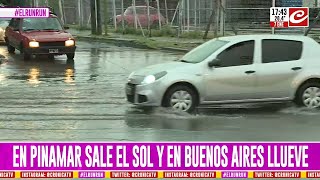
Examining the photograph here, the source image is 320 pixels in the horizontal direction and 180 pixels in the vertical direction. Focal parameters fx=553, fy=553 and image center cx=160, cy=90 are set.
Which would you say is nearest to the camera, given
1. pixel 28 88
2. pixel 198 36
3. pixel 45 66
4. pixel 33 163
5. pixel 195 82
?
pixel 33 163

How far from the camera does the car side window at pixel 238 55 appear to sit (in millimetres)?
10289

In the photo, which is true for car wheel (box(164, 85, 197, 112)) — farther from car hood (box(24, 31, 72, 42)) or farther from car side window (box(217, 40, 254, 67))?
car hood (box(24, 31, 72, 42))

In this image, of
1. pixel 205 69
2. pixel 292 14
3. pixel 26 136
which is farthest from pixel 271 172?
pixel 292 14

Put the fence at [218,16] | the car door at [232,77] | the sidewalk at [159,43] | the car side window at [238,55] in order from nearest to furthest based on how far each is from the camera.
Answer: the car door at [232,77], the car side window at [238,55], the sidewalk at [159,43], the fence at [218,16]

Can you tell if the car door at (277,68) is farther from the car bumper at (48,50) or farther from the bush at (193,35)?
the bush at (193,35)

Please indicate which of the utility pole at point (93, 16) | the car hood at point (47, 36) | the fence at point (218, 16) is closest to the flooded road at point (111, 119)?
the car hood at point (47, 36)

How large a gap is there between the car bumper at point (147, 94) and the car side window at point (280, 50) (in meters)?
2.10

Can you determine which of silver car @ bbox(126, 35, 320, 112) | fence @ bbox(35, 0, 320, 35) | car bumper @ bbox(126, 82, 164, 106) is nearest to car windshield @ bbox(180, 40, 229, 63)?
silver car @ bbox(126, 35, 320, 112)

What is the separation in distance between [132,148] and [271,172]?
1.40m

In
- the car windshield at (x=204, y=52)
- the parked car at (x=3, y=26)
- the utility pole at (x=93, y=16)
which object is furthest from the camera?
the utility pole at (x=93, y=16)

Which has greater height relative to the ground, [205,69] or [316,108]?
[205,69]

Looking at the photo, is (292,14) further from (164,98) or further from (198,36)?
(164,98)

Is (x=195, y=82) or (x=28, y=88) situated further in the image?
(x=28, y=88)

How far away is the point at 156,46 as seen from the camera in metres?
26.2
